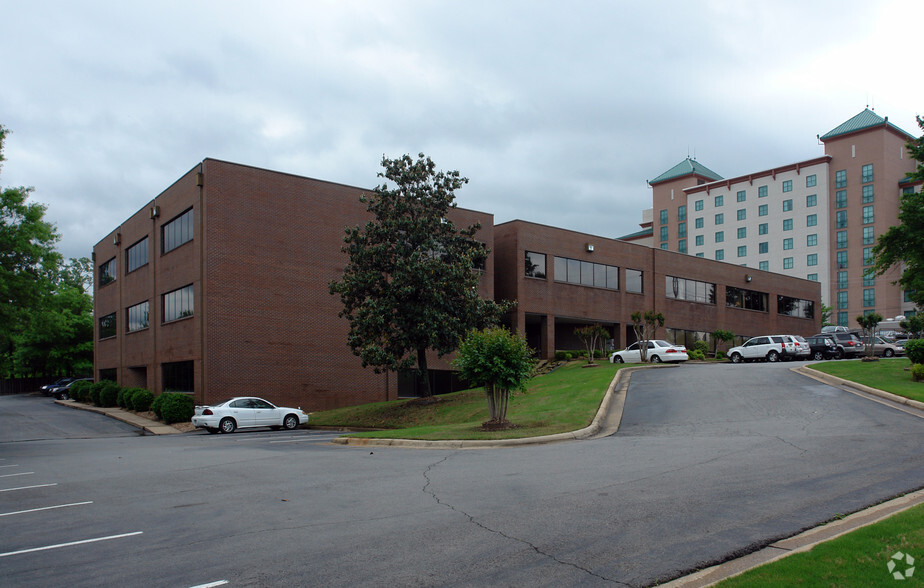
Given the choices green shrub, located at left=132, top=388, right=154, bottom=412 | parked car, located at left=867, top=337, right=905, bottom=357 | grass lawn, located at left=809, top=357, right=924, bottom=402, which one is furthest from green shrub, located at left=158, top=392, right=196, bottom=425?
parked car, located at left=867, top=337, right=905, bottom=357

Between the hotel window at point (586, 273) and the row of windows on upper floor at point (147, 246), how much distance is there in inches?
897

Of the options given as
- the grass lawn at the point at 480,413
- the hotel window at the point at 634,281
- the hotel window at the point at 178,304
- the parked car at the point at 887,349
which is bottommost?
the grass lawn at the point at 480,413

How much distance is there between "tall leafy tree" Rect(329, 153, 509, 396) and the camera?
28.7 m

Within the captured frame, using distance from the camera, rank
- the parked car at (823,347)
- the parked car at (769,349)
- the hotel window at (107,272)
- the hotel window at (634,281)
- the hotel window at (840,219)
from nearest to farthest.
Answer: the parked car at (769,349) < the parked car at (823,347) < the hotel window at (107,272) < the hotel window at (634,281) < the hotel window at (840,219)

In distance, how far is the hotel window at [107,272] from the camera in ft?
158

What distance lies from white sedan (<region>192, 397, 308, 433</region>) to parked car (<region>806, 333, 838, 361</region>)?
97.1 ft

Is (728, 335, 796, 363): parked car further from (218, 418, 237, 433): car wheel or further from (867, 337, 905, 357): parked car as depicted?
(218, 418, 237, 433): car wheel

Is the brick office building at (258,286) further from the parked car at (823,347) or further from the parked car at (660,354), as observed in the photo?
the parked car at (823,347)

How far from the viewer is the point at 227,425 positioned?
2892 cm

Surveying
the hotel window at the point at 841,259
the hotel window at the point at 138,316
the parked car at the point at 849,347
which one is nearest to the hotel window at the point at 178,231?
the hotel window at the point at 138,316

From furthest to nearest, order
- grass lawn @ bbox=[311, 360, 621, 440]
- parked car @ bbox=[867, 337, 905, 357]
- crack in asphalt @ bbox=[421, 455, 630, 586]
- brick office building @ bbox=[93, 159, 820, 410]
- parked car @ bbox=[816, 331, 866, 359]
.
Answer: parked car @ bbox=[816, 331, 866, 359]
parked car @ bbox=[867, 337, 905, 357]
brick office building @ bbox=[93, 159, 820, 410]
grass lawn @ bbox=[311, 360, 621, 440]
crack in asphalt @ bbox=[421, 455, 630, 586]

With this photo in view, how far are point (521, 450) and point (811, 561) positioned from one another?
9.66m

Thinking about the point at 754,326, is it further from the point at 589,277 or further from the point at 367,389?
the point at 367,389

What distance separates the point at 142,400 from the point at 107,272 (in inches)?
654
